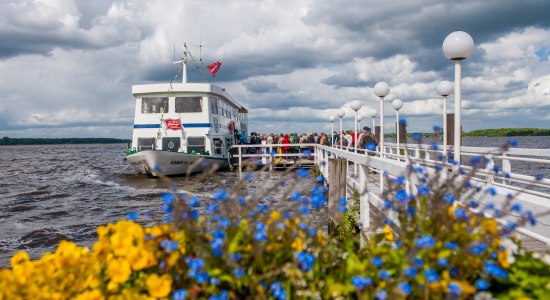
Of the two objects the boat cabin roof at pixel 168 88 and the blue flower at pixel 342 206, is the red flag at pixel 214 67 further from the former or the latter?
the blue flower at pixel 342 206

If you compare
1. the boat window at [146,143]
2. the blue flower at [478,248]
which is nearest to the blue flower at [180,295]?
the blue flower at [478,248]

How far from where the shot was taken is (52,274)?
2.35 meters

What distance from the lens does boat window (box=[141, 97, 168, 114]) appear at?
23.2m

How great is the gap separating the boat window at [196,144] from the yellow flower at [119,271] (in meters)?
20.9

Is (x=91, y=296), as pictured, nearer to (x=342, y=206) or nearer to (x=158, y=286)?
(x=158, y=286)

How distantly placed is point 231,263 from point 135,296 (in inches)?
18.8

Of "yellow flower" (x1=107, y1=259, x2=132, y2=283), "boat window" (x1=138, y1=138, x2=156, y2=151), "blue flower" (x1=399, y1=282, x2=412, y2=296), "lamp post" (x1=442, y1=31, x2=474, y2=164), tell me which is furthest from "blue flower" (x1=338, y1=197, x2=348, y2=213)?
"boat window" (x1=138, y1=138, x2=156, y2=151)

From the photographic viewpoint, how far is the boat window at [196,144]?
75.4ft

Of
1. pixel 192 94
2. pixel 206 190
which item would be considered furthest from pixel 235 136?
pixel 206 190

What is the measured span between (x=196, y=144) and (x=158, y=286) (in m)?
21.1

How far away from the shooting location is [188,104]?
23.3 meters

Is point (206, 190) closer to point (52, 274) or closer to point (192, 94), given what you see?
point (192, 94)

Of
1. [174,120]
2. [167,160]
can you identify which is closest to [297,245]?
[167,160]

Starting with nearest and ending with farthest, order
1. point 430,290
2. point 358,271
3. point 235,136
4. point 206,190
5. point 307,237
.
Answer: point 430,290
point 358,271
point 307,237
point 206,190
point 235,136
